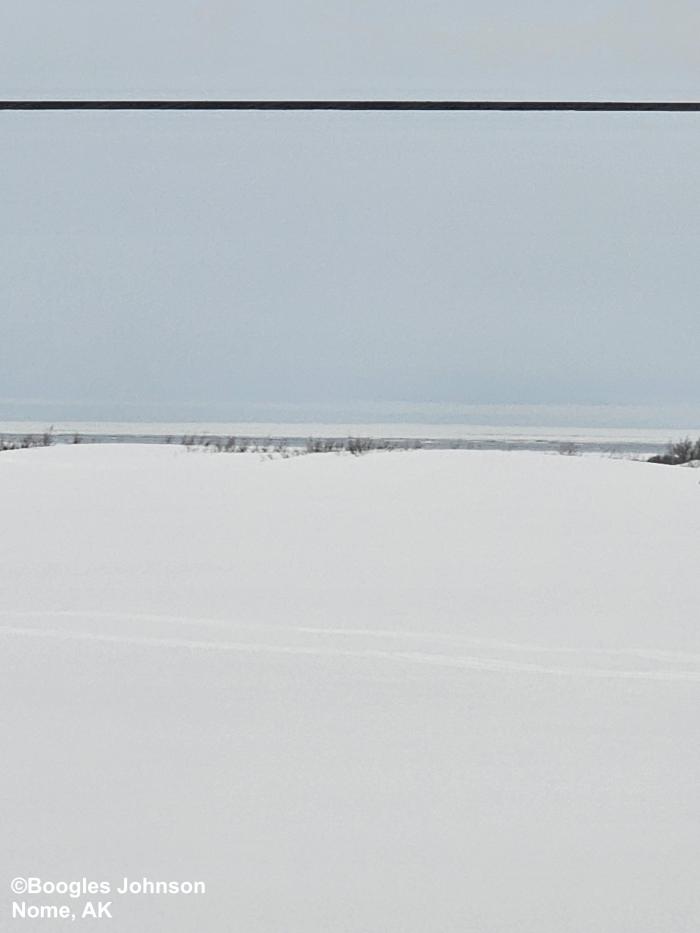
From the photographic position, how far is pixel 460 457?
17188mm

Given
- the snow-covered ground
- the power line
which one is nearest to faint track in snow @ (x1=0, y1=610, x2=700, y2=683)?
the snow-covered ground

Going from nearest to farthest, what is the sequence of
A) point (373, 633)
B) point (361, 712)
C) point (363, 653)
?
point (361, 712)
point (363, 653)
point (373, 633)

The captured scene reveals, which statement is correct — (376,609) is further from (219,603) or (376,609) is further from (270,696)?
(270,696)

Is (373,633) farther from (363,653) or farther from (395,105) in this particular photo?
(395,105)

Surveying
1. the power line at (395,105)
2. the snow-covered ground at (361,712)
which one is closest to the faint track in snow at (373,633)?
the snow-covered ground at (361,712)

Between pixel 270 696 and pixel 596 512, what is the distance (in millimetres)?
8217

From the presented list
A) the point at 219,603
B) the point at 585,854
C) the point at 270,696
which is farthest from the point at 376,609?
the point at 585,854

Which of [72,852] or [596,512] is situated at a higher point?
[596,512]

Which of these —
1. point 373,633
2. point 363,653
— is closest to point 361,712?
point 363,653

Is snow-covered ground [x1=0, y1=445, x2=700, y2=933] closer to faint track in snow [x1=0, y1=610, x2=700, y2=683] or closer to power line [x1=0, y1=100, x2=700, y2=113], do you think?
faint track in snow [x1=0, y1=610, x2=700, y2=683]

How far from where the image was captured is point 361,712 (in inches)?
246

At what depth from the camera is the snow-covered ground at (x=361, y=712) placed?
4.07 meters

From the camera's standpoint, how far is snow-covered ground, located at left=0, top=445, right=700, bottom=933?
160 inches

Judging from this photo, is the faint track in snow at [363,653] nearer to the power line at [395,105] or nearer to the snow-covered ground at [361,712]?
the snow-covered ground at [361,712]
